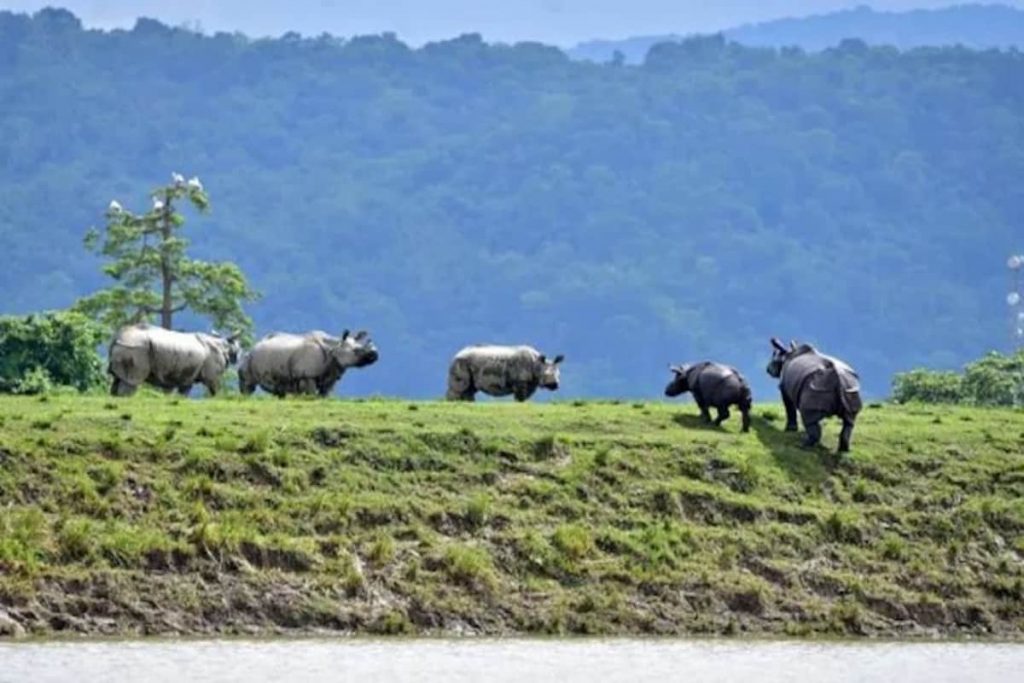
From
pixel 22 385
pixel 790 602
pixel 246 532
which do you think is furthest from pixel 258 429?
pixel 22 385

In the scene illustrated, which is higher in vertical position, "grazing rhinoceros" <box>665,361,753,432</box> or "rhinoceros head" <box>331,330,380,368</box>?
"rhinoceros head" <box>331,330,380,368</box>

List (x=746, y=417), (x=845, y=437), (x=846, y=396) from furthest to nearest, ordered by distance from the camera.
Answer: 1. (x=746, y=417)
2. (x=845, y=437)
3. (x=846, y=396)

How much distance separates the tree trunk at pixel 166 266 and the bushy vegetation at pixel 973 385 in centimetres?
2090

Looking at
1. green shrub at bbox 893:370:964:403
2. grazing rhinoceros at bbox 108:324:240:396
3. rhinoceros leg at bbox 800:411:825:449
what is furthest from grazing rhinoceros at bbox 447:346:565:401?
green shrub at bbox 893:370:964:403

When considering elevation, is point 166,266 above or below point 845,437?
above

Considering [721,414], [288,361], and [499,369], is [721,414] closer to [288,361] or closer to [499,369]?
[499,369]

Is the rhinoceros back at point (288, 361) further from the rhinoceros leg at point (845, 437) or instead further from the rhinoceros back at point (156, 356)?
the rhinoceros leg at point (845, 437)

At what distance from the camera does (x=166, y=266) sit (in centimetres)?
8075

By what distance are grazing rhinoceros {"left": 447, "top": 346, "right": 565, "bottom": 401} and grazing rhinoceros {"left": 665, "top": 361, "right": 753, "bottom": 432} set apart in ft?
23.5

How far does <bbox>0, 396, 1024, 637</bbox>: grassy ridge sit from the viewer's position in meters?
34.8

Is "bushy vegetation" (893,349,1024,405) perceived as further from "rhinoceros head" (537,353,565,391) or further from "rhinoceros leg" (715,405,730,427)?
"rhinoceros leg" (715,405,730,427)

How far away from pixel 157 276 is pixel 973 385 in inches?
956

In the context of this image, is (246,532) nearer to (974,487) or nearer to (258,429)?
(258,429)

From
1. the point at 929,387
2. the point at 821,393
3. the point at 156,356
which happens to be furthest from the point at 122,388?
the point at 929,387
